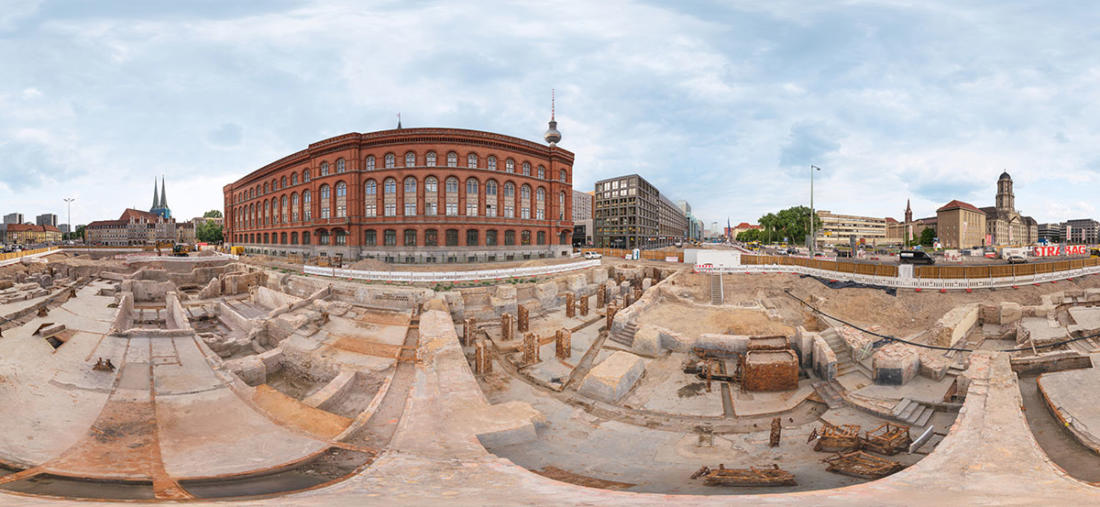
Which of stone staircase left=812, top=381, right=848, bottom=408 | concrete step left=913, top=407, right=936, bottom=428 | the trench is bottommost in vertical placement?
stone staircase left=812, top=381, right=848, bottom=408

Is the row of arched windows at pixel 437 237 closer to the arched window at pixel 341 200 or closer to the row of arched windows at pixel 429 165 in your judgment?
the arched window at pixel 341 200

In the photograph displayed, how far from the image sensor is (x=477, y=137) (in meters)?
46.6

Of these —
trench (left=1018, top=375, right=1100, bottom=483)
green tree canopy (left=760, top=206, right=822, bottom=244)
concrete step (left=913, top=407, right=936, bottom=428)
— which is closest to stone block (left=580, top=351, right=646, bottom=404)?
concrete step (left=913, top=407, right=936, bottom=428)

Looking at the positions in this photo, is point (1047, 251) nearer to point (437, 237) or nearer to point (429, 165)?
point (437, 237)

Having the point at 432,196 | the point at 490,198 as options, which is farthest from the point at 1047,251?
the point at 432,196

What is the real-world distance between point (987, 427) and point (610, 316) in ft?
54.9

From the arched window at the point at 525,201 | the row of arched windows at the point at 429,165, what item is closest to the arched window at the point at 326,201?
the row of arched windows at the point at 429,165

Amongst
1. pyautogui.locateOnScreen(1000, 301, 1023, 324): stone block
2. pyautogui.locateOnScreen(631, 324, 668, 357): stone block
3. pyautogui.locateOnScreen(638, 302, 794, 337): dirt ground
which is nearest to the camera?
pyautogui.locateOnScreen(631, 324, 668, 357): stone block

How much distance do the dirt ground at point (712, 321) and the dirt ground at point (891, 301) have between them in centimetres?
556

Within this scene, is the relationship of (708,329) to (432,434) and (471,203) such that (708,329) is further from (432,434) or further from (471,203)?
(471,203)

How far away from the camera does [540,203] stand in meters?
52.6

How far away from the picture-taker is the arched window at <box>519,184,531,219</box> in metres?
50.3

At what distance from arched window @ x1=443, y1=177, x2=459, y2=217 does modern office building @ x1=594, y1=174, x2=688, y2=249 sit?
6049 cm

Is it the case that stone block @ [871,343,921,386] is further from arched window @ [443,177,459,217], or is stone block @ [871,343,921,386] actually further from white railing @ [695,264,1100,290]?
arched window @ [443,177,459,217]
